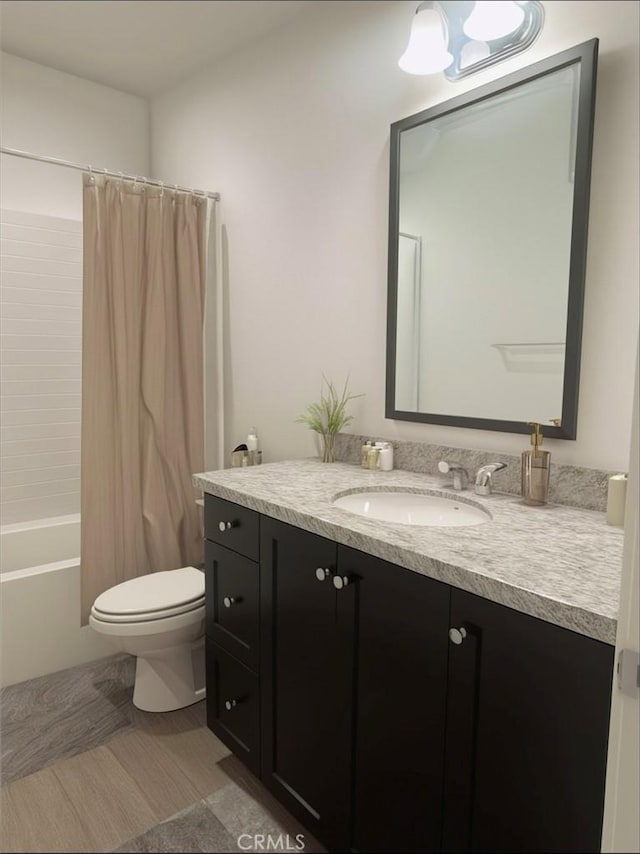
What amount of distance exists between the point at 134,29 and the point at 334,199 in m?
1.21

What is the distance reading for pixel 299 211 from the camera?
2.06 meters

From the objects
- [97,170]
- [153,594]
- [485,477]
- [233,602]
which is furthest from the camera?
[97,170]

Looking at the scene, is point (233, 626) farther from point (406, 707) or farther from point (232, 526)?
point (406, 707)

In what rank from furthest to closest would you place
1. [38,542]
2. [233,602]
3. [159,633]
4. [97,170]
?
[38,542]
[97,170]
[159,633]
[233,602]

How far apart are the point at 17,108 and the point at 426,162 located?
1.44 m

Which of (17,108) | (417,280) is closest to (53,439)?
(17,108)

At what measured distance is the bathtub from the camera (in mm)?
1957

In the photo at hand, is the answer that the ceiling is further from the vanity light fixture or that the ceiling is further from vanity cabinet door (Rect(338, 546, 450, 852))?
vanity cabinet door (Rect(338, 546, 450, 852))

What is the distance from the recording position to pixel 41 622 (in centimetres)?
207

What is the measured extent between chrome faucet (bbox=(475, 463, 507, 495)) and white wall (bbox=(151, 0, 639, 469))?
0.33ft

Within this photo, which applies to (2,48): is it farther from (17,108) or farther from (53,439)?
(53,439)

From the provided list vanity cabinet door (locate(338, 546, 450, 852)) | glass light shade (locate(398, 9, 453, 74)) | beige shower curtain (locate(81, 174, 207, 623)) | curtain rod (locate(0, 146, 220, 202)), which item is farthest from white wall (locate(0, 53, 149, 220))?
vanity cabinet door (locate(338, 546, 450, 852))

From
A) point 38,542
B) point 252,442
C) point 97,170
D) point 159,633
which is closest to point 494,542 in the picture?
point 159,633

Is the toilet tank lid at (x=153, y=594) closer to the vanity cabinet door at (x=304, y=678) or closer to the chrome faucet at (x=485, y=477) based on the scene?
the vanity cabinet door at (x=304, y=678)
